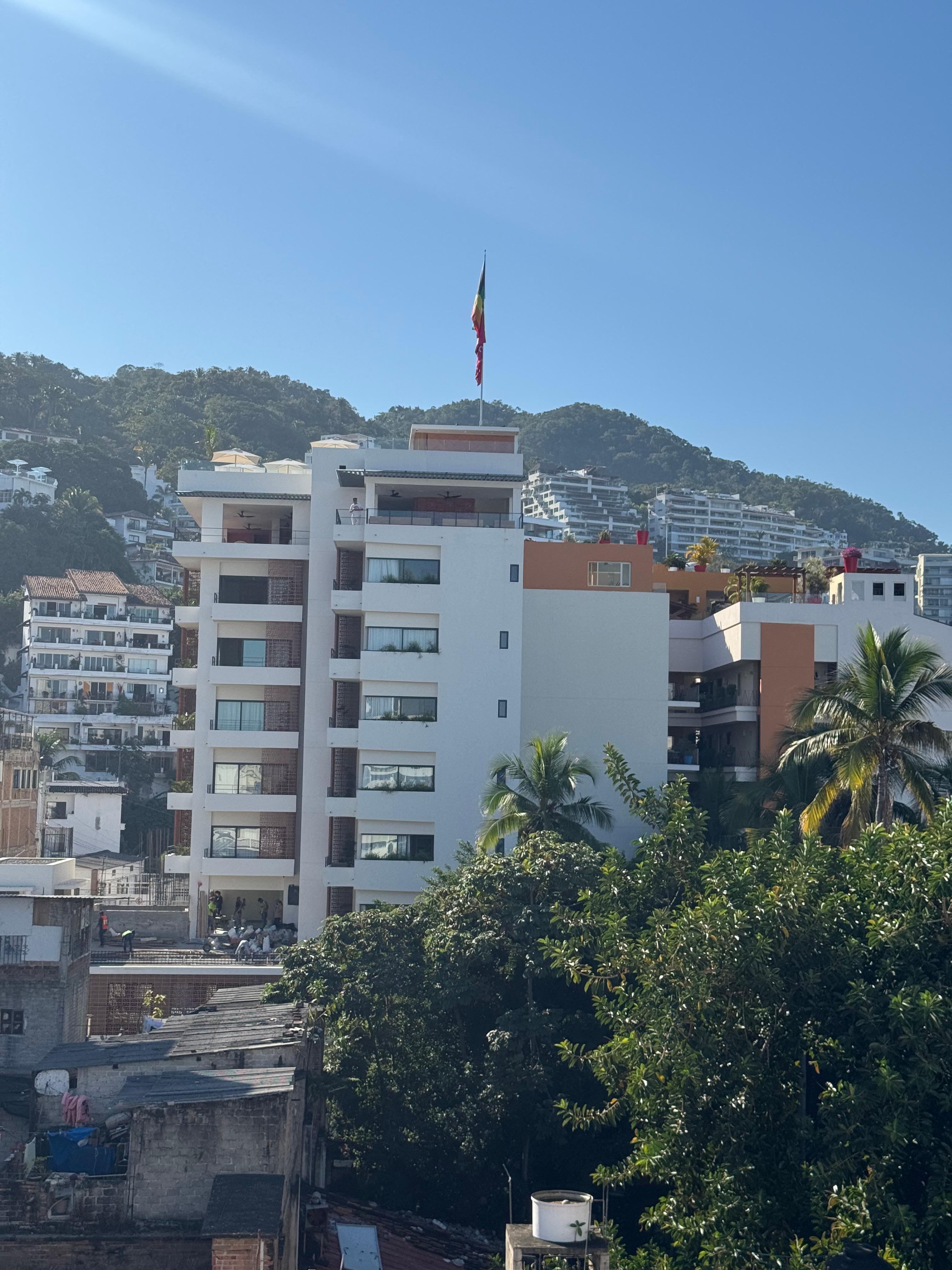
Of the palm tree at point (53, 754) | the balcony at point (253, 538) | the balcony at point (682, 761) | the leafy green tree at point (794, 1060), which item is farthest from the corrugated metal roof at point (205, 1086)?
the palm tree at point (53, 754)

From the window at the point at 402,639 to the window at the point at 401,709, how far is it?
1801mm

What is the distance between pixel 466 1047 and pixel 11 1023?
411 inches

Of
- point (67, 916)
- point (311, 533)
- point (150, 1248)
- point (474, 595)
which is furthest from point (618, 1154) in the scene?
point (311, 533)

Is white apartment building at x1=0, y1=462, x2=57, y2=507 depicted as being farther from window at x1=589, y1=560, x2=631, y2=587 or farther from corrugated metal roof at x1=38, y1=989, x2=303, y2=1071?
corrugated metal roof at x1=38, y1=989, x2=303, y2=1071

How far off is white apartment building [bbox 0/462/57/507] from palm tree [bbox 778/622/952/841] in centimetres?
9488

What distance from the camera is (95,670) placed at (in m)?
101

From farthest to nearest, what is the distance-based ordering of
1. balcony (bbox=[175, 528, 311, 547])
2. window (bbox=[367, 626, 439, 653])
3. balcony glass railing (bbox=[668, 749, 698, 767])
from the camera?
1. balcony glass railing (bbox=[668, 749, 698, 767])
2. balcony (bbox=[175, 528, 311, 547])
3. window (bbox=[367, 626, 439, 653])

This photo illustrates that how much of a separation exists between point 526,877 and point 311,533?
24173 millimetres

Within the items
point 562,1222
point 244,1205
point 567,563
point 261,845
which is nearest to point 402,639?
point 567,563

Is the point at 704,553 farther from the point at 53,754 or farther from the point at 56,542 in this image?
the point at 56,542

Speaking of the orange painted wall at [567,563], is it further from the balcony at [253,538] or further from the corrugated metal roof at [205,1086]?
the corrugated metal roof at [205,1086]

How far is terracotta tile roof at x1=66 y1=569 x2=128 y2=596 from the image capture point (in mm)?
101312

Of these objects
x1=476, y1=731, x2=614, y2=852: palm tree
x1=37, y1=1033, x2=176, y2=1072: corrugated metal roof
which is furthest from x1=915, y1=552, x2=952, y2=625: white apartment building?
x1=37, y1=1033, x2=176, y2=1072: corrugated metal roof

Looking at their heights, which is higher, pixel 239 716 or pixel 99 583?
pixel 99 583
